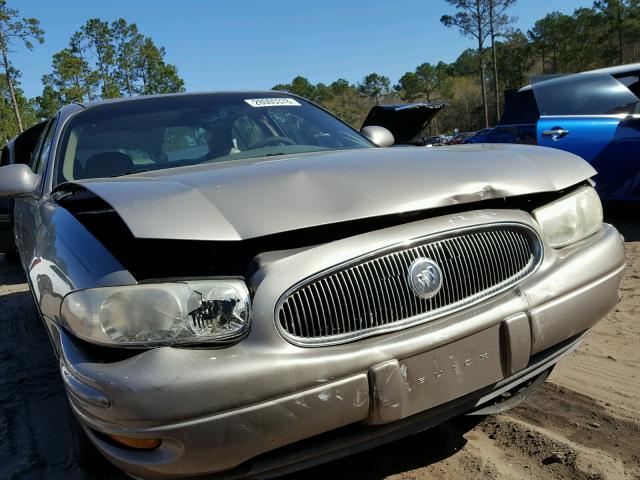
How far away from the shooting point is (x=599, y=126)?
5051mm

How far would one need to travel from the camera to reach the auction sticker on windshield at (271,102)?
10.5 feet

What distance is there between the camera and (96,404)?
4.54 ft

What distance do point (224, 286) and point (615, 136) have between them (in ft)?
15.3

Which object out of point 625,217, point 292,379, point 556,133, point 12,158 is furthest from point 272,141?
point 625,217

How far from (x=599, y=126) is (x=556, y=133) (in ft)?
1.20

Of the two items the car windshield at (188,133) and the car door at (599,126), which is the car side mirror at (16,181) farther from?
the car door at (599,126)

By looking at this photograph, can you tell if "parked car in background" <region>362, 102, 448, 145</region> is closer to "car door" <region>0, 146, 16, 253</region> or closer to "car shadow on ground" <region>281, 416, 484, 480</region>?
"car shadow on ground" <region>281, 416, 484, 480</region>

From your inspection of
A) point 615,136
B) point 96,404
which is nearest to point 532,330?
point 96,404

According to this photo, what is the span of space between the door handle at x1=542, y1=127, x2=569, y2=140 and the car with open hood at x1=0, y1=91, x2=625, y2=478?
11.7 ft

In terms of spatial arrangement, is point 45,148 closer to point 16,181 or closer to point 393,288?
point 16,181

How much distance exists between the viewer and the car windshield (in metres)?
2.67

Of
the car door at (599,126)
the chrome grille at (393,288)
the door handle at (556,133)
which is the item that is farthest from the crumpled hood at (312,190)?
the door handle at (556,133)

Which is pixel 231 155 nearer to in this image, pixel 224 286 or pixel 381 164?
pixel 381 164

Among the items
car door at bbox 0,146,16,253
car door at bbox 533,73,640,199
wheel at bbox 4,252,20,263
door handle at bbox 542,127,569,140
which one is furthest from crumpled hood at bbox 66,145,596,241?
wheel at bbox 4,252,20,263
